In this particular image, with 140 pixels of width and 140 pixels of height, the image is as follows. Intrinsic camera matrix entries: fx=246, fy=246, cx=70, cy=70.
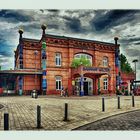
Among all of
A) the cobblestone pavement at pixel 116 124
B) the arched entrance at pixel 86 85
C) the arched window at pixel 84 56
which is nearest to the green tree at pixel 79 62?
the arched window at pixel 84 56

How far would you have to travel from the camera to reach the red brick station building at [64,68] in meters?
14.9

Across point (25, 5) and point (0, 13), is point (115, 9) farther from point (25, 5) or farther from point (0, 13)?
point (0, 13)

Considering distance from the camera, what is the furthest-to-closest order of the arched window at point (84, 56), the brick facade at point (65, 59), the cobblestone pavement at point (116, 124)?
1. the arched window at point (84, 56)
2. the brick facade at point (65, 59)
3. the cobblestone pavement at point (116, 124)

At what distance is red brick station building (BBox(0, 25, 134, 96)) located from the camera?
14945mm

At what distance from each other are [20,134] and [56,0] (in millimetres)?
4212

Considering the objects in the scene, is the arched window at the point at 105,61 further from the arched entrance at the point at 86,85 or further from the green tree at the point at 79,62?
the arched entrance at the point at 86,85

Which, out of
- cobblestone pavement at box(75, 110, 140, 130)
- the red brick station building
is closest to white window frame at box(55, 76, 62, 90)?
the red brick station building

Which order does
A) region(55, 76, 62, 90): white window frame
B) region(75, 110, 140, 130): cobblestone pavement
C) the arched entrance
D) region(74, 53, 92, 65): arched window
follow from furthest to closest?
region(74, 53, 92, 65): arched window < the arched entrance < region(55, 76, 62, 90): white window frame < region(75, 110, 140, 130): cobblestone pavement

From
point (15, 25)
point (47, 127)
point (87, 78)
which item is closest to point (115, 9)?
point (15, 25)

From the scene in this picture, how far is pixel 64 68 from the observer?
17938 millimetres

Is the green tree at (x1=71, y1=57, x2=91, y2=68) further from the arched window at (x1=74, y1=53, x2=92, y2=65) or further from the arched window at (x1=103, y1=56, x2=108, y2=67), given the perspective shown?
the arched window at (x1=103, y1=56, x2=108, y2=67)

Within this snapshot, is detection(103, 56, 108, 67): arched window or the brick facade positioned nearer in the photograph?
the brick facade

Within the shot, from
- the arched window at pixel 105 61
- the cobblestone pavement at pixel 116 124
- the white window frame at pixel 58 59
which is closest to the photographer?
the cobblestone pavement at pixel 116 124

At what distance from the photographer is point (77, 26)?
9445 millimetres
